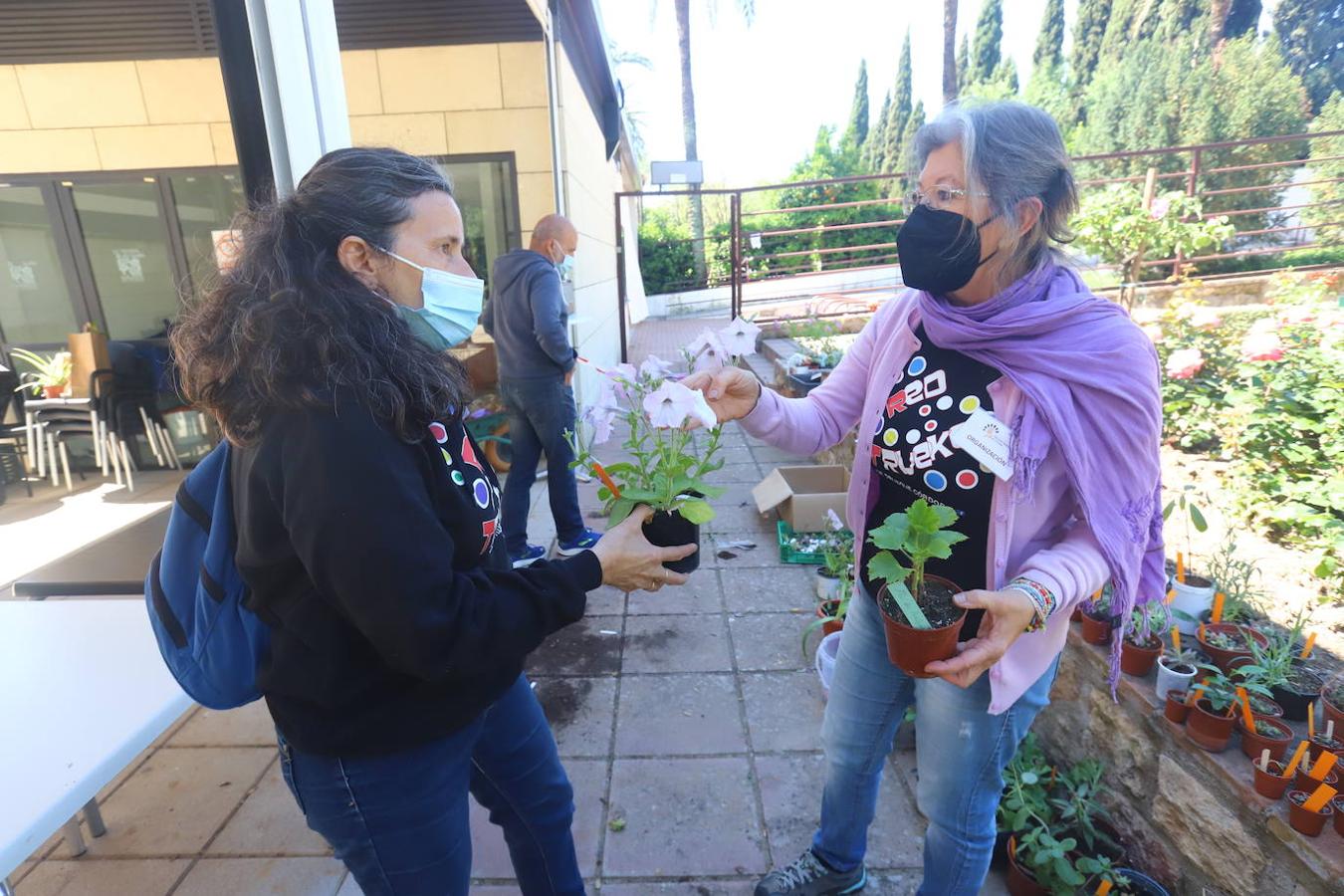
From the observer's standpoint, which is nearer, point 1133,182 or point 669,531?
point 669,531

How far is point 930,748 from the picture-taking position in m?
1.36

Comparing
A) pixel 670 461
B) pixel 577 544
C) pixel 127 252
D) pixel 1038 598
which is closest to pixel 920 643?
pixel 1038 598

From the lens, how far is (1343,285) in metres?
5.84

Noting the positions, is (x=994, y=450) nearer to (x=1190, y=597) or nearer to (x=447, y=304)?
(x=447, y=304)

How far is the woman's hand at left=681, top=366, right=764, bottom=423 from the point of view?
1.54 metres

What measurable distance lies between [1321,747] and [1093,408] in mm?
994

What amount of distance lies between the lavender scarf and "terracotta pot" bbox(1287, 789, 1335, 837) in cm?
56

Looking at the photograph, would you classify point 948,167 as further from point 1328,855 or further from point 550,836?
point 550,836

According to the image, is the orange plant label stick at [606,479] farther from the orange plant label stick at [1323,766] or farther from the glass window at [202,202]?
the glass window at [202,202]

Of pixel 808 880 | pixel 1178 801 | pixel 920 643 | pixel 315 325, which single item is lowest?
pixel 808 880

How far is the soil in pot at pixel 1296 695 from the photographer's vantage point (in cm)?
159

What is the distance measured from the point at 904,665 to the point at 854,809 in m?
0.62

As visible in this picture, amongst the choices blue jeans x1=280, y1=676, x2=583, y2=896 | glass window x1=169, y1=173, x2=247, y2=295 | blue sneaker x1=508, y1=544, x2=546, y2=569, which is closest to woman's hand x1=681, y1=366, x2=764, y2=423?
blue jeans x1=280, y1=676, x2=583, y2=896

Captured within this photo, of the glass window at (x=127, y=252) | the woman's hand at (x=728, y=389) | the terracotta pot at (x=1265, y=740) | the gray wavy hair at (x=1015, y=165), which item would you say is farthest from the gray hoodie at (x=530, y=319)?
the glass window at (x=127, y=252)
